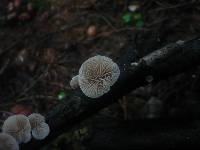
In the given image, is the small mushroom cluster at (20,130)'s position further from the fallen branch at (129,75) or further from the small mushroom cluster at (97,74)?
the small mushroom cluster at (97,74)

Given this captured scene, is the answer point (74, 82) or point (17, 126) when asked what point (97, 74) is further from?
point (17, 126)

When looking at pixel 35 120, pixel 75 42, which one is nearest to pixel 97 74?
pixel 35 120

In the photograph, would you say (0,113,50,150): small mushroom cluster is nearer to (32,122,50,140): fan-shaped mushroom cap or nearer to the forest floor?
(32,122,50,140): fan-shaped mushroom cap

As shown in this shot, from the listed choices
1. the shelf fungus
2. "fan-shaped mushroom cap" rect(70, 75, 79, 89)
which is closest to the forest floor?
"fan-shaped mushroom cap" rect(70, 75, 79, 89)

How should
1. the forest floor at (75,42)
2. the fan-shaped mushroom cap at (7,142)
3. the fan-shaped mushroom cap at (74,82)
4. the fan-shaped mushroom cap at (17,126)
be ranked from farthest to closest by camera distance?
the forest floor at (75,42), the fan-shaped mushroom cap at (74,82), the fan-shaped mushroom cap at (17,126), the fan-shaped mushroom cap at (7,142)

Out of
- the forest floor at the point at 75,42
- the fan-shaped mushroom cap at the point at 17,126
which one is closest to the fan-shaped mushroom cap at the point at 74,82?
Result: the fan-shaped mushroom cap at the point at 17,126

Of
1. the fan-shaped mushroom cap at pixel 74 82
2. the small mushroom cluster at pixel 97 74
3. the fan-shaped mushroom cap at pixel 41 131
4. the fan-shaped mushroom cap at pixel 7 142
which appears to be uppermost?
the small mushroom cluster at pixel 97 74
